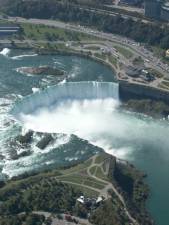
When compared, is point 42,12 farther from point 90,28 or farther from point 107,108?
point 107,108

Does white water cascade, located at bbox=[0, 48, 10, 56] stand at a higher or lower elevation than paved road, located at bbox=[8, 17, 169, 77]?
lower

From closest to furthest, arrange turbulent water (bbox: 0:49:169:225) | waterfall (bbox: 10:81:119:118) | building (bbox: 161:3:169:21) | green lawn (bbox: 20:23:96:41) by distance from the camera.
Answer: turbulent water (bbox: 0:49:169:225), waterfall (bbox: 10:81:119:118), green lawn (bbox: 20:23:96:41), building (bbox: 161:3:169:21)

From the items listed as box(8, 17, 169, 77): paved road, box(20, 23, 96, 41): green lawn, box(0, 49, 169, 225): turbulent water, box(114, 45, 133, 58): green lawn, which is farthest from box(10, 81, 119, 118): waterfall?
box(20, 23, 96, 41): green lawn

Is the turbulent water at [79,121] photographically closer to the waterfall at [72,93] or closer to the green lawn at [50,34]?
the waterfall at [72,93]

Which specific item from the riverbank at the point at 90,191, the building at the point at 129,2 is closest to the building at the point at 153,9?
the building at the point at 129,2

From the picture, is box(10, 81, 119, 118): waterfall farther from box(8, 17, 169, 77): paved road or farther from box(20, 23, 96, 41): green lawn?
box(20, 23, 96, 41): green lawn

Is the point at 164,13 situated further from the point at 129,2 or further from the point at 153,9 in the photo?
the point at 129,2

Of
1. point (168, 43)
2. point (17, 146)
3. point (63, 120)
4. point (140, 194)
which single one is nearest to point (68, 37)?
point (168, 43)
